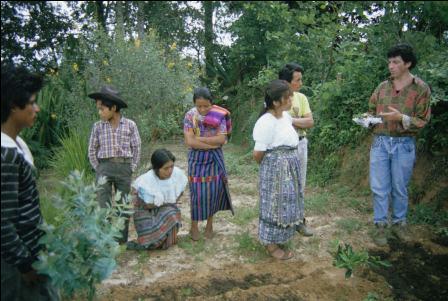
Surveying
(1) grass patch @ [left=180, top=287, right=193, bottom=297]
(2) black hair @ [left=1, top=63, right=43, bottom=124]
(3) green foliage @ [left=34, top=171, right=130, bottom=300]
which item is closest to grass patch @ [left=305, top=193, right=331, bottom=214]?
(1) grass patch @ [left=180, top=287, right=193, bottom=297]

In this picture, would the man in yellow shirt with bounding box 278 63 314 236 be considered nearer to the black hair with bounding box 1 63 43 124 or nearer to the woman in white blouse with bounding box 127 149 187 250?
the woman in white blouse with bounding box 127 149 187 250

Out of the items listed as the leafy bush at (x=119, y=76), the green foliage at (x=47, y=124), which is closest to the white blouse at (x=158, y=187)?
the leafy bush at (x=119, y=76)

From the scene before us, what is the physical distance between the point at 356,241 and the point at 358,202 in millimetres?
1180

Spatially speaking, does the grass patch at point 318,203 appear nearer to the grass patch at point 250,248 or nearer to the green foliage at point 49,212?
the grass patch at point 250,248

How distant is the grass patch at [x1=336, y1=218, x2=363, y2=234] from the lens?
4426mm

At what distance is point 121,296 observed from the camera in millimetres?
3070

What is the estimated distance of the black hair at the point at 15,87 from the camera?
1.83m

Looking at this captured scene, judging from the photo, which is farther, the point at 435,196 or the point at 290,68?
the point at 435,196

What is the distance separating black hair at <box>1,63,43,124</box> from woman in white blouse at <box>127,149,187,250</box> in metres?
2.00

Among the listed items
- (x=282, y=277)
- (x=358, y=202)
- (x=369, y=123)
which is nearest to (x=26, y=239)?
(x=282, y=277)

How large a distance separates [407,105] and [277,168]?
1410 mm

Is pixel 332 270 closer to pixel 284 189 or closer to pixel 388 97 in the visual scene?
pixel 284 189

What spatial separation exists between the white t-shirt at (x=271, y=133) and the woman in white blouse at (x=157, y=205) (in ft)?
2.93

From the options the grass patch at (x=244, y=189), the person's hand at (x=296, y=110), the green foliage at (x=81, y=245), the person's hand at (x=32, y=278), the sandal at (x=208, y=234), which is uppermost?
the person's hand at (x=296, y=110)
